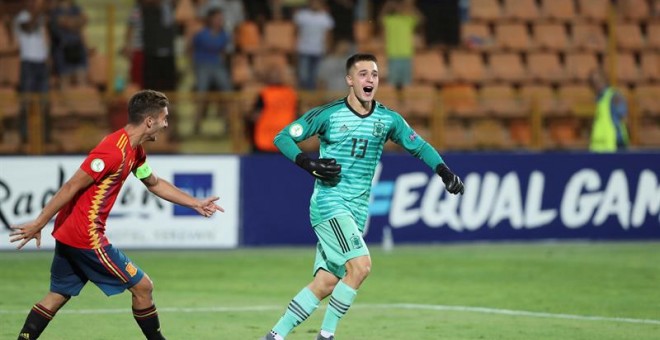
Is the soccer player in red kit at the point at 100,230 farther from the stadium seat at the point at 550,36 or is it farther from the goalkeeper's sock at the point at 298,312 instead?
the stadium seat at the point at 550,36

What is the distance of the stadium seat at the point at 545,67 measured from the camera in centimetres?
2522

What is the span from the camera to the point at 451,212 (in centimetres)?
1889

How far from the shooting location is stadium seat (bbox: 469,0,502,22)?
2542 centimetres

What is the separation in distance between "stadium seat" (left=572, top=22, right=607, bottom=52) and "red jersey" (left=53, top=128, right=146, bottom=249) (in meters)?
18.0

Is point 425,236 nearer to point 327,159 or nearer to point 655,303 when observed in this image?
point 655,303

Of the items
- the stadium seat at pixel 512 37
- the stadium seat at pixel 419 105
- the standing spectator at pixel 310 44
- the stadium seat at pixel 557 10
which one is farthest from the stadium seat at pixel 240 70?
the stadium seat at pixel 557 10

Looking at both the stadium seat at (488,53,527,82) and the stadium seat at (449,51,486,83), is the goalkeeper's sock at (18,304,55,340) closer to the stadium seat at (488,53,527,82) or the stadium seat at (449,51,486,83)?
the stadium seat at (449,51,486,83)

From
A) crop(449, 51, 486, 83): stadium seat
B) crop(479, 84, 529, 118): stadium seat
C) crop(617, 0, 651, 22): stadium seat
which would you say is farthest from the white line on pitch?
crop(617, 0, 651, 22): stadium seat

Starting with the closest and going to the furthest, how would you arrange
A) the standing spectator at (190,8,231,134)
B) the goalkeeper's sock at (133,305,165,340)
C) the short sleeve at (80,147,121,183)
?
the short sleeve at (80,147,121,183), the goalkeeper's sock at (133,305,165,340), the standing spectator at (190,8,231,134)

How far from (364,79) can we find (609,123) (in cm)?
1216

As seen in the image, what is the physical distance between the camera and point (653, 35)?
26578 millimetres

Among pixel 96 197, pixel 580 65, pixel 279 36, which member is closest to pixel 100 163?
pixel 96 197

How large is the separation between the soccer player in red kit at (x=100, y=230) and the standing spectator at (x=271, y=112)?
1042 centimetres

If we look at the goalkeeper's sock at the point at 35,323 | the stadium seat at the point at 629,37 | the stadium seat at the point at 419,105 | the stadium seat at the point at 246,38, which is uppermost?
the stadium seat at the point at 629,37
